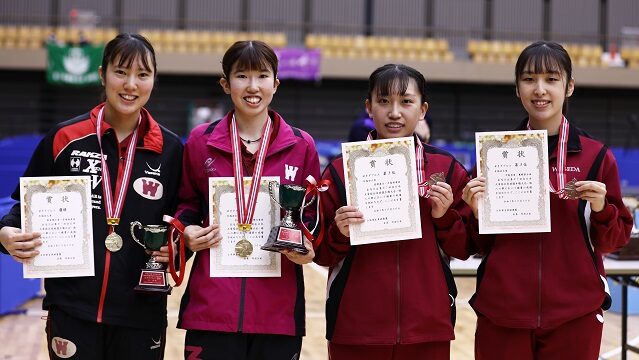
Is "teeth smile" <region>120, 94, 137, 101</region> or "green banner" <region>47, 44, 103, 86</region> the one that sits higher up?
"green banner" <region>47, 44, 103, 86</region>

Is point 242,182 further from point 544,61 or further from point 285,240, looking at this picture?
point 544,61

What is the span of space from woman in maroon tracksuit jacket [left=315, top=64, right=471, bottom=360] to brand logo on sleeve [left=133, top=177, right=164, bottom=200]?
583 mm

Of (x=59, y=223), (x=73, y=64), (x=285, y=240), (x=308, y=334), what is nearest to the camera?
(x=285, y=240)

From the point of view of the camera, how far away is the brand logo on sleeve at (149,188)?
8.74 ft

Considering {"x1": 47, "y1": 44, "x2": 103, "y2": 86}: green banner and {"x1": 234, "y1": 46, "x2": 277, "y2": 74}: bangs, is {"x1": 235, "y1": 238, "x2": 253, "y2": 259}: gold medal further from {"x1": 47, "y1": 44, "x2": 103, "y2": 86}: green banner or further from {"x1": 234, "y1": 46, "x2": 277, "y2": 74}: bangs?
{"x1": 47, "y1": 44, "x2": 103, "y2": 86}: green banner

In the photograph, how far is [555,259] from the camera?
2.67 meters

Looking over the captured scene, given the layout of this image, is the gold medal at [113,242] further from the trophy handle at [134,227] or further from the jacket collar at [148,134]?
the jacket collar at [148,134]

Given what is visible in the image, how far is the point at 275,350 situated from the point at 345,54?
16.5 m

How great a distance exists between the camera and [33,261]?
2568 mm

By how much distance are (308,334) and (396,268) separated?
3299 millimetres

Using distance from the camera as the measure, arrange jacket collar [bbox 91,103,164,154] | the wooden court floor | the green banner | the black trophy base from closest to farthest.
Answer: the black trophy base < jacket collar [bbox 91,103,164,154] < the wooden court floor < the green banner

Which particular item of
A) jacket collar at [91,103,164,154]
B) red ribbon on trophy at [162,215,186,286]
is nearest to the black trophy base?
red ribbon on trophy at [162,215,186,286]

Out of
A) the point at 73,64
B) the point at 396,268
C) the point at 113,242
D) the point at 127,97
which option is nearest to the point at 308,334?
the point at 396,268

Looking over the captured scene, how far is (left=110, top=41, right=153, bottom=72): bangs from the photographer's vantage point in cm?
265
